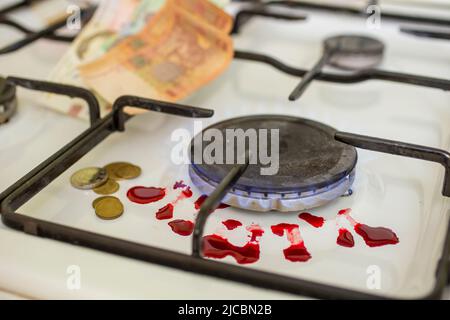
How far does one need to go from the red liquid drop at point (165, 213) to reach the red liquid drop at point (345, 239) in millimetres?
150

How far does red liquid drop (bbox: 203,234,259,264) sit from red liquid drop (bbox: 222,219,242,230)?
0.02 meters

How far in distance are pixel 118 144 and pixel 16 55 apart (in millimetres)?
309

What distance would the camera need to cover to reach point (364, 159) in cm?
62

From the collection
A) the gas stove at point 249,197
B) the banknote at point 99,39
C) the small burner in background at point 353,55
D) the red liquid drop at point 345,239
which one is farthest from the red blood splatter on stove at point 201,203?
the small burner in background at point 353,55

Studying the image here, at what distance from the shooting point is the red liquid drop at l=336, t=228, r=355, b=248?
503 millimetres

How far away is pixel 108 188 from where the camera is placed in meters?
0.58

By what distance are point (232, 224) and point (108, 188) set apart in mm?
131

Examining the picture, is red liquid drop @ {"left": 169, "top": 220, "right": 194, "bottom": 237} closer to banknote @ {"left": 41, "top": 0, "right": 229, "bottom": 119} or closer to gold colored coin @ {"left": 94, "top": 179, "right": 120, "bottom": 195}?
gold colored coin @ {"left": 94, "top": 179, "right": 120, "bottom": 195}

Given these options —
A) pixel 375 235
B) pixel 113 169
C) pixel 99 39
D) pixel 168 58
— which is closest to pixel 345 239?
pixel 375 235

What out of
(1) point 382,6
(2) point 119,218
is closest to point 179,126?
(2) point 119,218

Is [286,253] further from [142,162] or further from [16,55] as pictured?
[16,55]

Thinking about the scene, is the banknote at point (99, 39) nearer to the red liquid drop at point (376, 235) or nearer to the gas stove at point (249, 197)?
the gas stove at point (249, 197)

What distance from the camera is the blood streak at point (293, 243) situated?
49 centimetres

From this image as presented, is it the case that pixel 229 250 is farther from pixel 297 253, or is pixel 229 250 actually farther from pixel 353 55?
pixel 353 55
